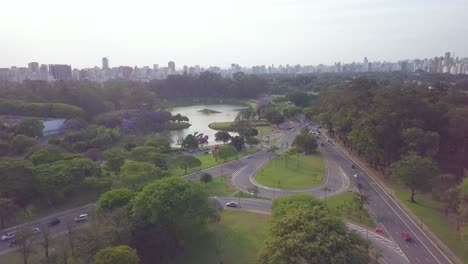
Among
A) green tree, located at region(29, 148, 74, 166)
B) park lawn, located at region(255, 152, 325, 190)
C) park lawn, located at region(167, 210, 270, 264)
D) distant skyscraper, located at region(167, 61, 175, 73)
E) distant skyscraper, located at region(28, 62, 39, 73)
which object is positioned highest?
distant skyscraper, located at region(167, 61, 175, 73)

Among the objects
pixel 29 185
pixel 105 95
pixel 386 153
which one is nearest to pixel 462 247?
pixel 386 153

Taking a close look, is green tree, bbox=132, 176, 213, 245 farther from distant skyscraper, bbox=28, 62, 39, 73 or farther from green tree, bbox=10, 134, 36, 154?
distant skyscraper, bbox=28, 62, 39, 73

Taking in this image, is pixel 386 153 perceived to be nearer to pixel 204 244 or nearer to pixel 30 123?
pixel 204 244

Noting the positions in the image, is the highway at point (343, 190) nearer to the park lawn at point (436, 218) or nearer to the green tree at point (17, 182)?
the park lawn at point (436, 218)

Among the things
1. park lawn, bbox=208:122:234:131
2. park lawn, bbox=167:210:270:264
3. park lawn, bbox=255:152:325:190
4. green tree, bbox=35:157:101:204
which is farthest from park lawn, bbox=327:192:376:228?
park lawn, bbox=208:122:234:131

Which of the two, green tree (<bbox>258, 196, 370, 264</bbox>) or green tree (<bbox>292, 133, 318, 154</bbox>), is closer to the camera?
green tree (<bbox>258, 196, 370, 264</bbox>)

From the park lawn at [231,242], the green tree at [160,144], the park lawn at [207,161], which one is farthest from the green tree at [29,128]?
the park lawn at [231,242]
